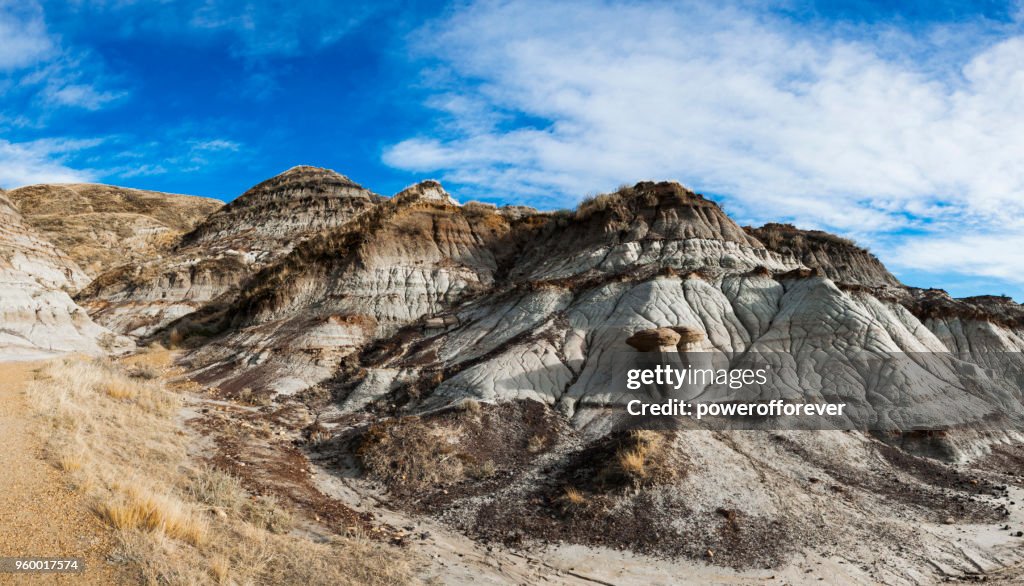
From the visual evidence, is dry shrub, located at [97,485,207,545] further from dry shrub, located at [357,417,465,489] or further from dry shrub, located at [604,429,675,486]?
dry shrub, located at [604,429,675,486]

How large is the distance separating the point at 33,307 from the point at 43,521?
106 feet

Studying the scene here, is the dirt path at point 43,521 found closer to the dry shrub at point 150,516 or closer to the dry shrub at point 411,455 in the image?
the dry shrub at point 150,516

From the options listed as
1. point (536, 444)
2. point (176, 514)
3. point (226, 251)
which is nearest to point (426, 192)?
point (226, 251)

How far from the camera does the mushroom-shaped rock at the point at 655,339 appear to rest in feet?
65.6

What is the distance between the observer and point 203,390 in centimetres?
2444

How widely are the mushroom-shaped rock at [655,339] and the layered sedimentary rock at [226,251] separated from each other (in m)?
37.1

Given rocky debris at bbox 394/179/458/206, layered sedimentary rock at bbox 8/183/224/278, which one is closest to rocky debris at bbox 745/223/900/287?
rocky debris at bbox 394/179/458/206

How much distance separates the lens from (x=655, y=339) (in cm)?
2002

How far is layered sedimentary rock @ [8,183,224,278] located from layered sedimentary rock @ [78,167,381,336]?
8.80 m

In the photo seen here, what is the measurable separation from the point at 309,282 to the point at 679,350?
24636 mm

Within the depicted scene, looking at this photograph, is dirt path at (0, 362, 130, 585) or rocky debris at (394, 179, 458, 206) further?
rocky debris at (394, 179, 458, 206)

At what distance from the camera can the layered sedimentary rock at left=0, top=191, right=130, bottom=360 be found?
29.0m

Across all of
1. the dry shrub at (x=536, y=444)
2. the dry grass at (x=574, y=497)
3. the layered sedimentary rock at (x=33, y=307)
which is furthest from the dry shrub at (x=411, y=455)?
the layered sedimentary rock at (x=33, y=307)

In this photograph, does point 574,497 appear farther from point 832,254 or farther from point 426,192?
point 426,192
